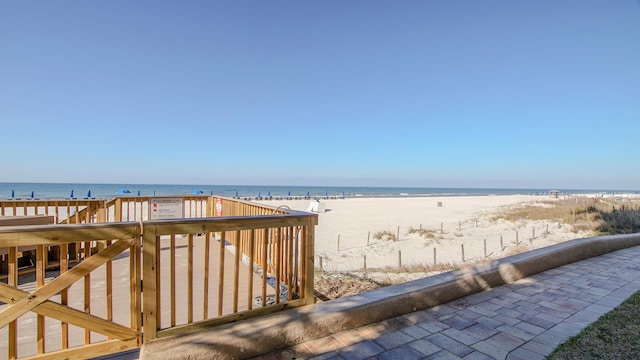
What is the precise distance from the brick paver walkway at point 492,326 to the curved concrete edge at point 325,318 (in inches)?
3.1

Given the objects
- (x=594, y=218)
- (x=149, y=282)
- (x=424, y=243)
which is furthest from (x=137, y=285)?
(x=594, y=218)

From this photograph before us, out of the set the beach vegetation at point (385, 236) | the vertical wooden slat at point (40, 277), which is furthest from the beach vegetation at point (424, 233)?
the vertical wooden slat at point (40, 277)

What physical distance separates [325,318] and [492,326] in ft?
5.34

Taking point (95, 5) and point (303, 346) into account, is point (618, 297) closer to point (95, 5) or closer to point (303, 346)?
point (303, 346)

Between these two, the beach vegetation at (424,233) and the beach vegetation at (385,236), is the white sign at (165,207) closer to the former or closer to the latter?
the beach vegetation at (385,236)

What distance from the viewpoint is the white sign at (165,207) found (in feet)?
23.1

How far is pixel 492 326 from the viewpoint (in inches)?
116

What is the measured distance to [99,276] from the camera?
448cm

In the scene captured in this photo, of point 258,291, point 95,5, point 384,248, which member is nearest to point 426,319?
point 258,291

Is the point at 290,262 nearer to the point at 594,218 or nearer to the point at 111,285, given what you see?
the point at 111,285

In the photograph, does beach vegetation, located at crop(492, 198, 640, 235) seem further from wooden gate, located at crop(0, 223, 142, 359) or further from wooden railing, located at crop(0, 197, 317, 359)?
wooden gate, located at crop(0, 223, 142, 359)

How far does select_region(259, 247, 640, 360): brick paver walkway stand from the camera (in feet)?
8.07

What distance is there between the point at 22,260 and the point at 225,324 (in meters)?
4.47

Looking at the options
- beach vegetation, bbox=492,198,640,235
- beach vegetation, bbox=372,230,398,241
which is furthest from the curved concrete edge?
beach vegetation, bbox=492,198,640,235
